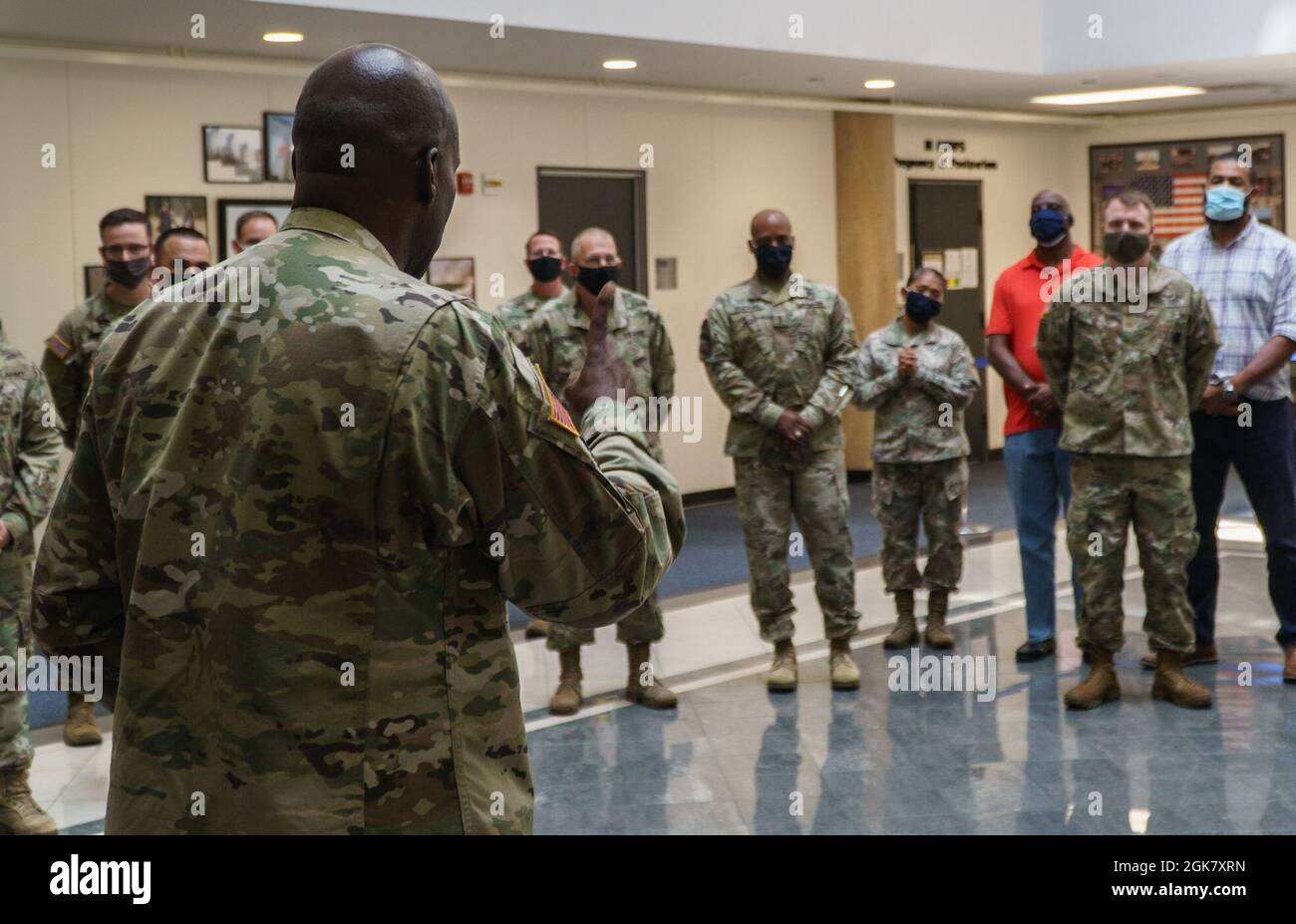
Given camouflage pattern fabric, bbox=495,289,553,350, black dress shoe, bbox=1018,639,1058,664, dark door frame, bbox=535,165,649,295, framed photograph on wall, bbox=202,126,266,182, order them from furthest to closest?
dark door frame, bbox=535,165,649,295 < framed photograph on wall, bbox=202,126,266,182 < camouflage pattern fabric, bbox=495,289,553,350 < black dress shoe, bbox=1018,639,1058,664

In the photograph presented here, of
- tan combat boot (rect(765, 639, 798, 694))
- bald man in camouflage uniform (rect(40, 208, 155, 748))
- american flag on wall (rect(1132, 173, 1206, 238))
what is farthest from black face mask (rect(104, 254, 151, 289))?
american flag on wall (rect(1132, 173, 1206, 238))

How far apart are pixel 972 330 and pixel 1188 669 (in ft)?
22.3

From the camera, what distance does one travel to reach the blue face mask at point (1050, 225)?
5.93m

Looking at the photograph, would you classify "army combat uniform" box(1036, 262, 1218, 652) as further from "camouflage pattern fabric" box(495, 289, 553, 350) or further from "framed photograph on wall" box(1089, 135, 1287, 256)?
"framed photograph on wall" box(1089, 135, 1287, 256)

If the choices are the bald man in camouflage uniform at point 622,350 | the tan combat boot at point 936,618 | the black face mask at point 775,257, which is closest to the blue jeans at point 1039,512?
the tan combat boot at point 936,618

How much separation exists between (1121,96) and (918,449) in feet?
20.7

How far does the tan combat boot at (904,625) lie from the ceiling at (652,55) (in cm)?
331

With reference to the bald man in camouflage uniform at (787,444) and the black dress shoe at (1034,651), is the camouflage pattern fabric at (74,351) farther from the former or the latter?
the black dress shoe at (1034,651)

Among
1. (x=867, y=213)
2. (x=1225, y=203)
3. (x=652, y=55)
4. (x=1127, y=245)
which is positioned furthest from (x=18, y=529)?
(x=867, y=213)

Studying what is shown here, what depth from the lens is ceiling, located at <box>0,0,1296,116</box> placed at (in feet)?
21.3

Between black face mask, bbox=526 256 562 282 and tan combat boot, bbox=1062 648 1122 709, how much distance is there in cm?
294

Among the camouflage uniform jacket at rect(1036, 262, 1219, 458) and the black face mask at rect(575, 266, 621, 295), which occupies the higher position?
the black face mask at rect(575, 266, 621, 295)
